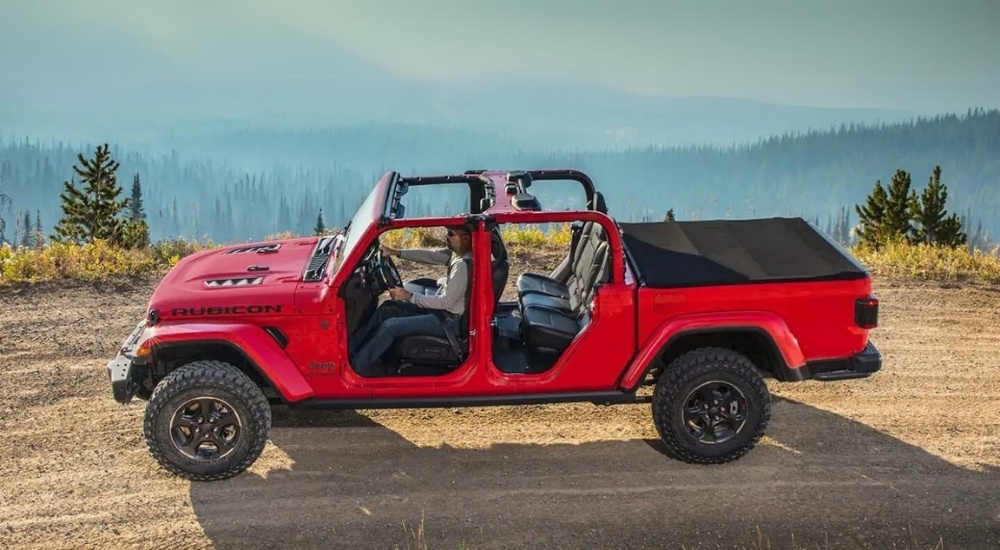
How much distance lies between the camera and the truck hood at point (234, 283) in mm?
5941

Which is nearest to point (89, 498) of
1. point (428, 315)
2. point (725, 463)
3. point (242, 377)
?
point (242, 377)

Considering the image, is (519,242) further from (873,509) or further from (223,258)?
(873,509)

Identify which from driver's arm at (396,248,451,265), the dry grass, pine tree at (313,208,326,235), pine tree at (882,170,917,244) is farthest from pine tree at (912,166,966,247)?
driver's arm at (396,248,451,265)

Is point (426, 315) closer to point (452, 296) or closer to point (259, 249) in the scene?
point (452, 296)

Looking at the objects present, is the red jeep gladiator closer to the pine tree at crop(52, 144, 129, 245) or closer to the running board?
the running board

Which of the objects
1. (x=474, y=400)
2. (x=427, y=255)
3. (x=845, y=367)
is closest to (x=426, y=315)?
(x=474, y=400)

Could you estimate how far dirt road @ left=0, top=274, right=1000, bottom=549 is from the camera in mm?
5492

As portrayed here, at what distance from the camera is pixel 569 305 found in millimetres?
7000

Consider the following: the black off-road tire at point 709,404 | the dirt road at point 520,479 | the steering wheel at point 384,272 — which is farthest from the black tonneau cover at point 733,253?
the steering wheel at point 384,272

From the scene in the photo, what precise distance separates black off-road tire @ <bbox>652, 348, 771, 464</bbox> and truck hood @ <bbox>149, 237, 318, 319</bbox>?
106 inches

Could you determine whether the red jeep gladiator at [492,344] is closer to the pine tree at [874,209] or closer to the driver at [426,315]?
the driver at [426,315]

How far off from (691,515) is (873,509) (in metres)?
1.22

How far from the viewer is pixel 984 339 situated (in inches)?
366

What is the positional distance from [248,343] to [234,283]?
649mm
